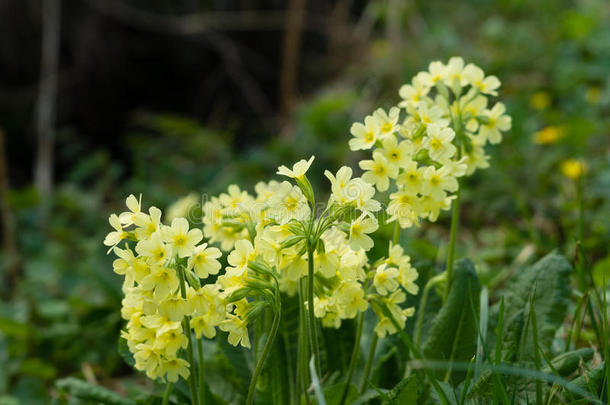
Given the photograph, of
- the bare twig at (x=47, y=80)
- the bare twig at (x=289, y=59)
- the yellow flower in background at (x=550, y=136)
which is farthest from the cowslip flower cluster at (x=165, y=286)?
the bare twig at (x=289, y=59)

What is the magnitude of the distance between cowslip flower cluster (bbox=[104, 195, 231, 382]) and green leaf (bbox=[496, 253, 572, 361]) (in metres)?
0.87

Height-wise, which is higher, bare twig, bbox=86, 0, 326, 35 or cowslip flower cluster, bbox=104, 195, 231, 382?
bare twig, bbox=86, 0, 326, 35

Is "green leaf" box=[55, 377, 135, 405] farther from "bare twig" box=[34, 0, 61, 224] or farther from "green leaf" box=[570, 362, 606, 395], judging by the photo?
"bare twig" box=[34, 0, 61, 224]

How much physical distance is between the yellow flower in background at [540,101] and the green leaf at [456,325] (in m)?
2.76

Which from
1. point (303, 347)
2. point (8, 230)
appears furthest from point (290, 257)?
point (8, 230)

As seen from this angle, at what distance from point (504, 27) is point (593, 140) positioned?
2065 millimetres

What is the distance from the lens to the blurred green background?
274cm

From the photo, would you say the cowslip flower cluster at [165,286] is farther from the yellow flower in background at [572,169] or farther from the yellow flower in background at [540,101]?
the yellow flower in background at [540,101]

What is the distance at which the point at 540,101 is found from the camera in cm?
398

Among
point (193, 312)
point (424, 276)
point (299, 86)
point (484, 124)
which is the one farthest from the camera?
point (299, 86)

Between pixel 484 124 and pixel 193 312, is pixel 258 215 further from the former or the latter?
pixel 484 124

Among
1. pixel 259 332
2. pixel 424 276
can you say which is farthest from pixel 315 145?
pixel 259 332

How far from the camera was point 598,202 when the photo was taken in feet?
9.45

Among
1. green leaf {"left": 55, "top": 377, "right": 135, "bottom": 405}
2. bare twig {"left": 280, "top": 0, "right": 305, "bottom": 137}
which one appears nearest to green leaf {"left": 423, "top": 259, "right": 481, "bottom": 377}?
green leaf {"left": 55, "top": 377, "right": 135, "bottom": 405}
